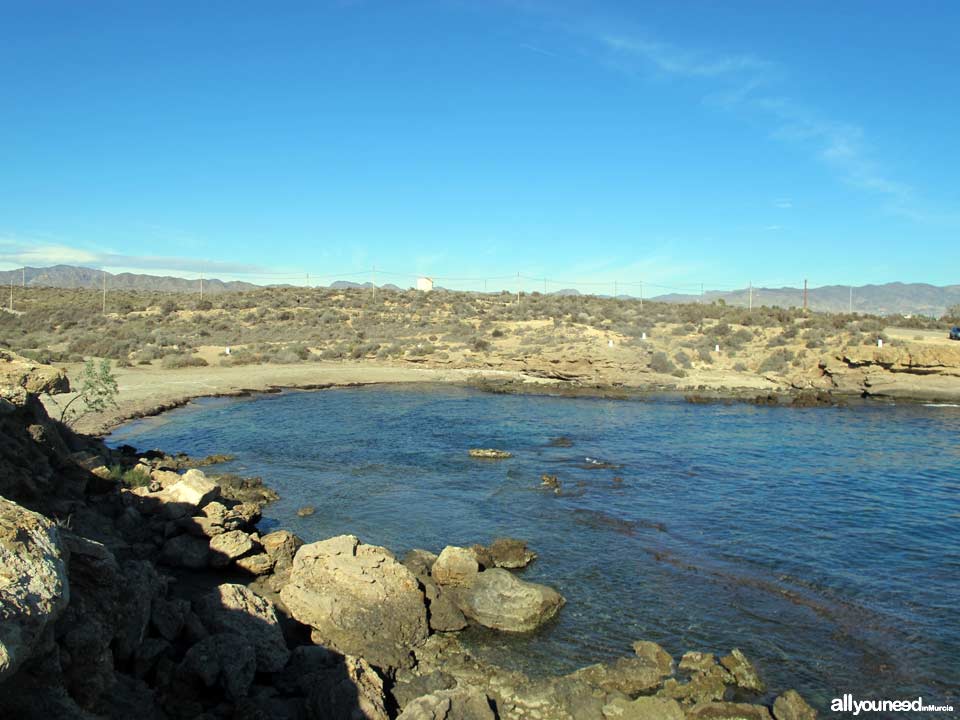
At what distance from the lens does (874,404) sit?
107 feet

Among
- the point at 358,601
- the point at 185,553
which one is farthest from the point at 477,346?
the point at 358,601

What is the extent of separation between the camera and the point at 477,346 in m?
45.0

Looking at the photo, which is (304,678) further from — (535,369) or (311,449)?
(535,369)

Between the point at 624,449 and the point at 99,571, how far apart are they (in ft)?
58.8

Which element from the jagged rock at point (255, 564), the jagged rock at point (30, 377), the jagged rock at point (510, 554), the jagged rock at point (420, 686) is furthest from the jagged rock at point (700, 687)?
the jagged rock at point (30, 377)

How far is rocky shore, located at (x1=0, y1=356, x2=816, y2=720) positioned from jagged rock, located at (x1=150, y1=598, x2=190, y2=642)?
0.7 inches

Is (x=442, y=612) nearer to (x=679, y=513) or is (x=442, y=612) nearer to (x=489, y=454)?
(x=679, y=513)

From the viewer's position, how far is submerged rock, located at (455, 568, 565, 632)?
9648 millimetres

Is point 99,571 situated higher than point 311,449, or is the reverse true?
point 99,571

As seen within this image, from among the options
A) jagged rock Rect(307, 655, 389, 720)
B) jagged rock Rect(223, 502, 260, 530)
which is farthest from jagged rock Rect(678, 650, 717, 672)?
jagged rock Rect(223, 502, 260, 530)

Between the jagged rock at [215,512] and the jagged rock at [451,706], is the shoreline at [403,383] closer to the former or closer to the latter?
the jagged rock at [215,512]

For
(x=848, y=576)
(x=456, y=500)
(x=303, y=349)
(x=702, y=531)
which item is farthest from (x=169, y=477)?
(x=303, y=349)

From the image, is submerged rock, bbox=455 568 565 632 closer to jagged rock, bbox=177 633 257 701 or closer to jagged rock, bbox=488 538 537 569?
jagged rock, bbox=488 538 537 569

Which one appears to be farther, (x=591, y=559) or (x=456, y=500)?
(x=456, y=500)
